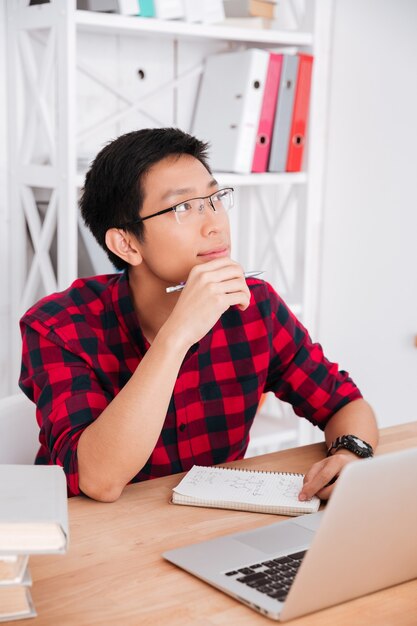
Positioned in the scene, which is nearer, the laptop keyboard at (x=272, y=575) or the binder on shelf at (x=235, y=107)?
the laptop keyboard at (x=272, y=575)

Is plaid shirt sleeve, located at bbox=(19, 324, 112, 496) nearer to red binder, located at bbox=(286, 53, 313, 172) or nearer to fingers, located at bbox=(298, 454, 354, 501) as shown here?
fingers, located at bbox=(298, 454, 354, 501)

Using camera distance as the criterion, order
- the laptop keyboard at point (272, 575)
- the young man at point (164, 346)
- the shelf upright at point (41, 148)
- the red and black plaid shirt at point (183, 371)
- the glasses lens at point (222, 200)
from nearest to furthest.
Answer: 1. the laptop keyboard at point (272, 575)
2. the young man at point (164, 346)
3. the red and black plaid shirt at point (183, 371)
4. the glasses lens at point (222, 200)
5. the shelf upright at point (41, 148)

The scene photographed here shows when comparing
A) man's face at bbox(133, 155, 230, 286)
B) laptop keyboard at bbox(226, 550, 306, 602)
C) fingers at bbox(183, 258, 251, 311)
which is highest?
man's face at bbox(133, 155, 230, 286)

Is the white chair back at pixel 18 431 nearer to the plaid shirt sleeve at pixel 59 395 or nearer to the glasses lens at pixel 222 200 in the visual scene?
the plaid shirt sleeve at pixel 59 395

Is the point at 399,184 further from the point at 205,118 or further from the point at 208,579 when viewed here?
the point at 208,579

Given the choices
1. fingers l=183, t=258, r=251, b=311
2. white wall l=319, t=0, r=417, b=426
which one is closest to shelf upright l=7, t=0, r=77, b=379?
fingers l=183, t=258, r=251, b=311

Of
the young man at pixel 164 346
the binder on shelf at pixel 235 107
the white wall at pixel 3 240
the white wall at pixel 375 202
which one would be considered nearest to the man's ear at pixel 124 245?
the young man at pixel 164 346

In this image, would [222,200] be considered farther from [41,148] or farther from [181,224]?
[41,148]

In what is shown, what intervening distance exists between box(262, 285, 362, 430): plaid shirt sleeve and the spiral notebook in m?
0.31

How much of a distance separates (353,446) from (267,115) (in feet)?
4.77

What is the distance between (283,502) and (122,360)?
0.47 metres

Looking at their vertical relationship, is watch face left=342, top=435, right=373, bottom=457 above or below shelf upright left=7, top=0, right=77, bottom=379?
below

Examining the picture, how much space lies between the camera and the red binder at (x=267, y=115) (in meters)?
2.62

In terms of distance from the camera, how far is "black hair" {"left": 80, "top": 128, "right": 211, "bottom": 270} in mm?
1568
